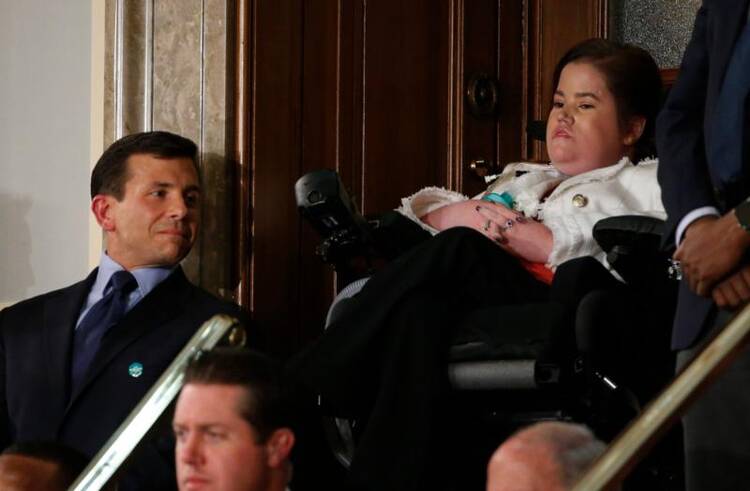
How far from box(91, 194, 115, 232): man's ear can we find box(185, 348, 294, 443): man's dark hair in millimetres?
1101

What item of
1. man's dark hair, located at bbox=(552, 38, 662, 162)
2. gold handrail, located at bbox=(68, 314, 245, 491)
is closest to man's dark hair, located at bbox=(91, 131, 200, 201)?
man's dark hair, located at bbox=(552, 38, 662, 162)

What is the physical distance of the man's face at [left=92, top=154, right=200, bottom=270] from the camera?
9.12ft

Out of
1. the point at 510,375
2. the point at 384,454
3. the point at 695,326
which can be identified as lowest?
the point at 384,454

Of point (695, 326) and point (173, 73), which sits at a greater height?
point (173, 73)

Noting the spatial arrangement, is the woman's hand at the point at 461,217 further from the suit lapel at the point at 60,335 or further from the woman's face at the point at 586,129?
the suit lapel at the point at 60,335

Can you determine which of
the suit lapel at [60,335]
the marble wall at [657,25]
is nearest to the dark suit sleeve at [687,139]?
the suit lapel at [60,335]

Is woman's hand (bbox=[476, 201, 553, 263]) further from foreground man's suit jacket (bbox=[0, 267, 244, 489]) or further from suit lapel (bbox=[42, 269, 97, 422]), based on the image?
suit lapel (bbox=[42, 269, 97, 422])

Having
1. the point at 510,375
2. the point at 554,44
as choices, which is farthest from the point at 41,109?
the point at 510,375

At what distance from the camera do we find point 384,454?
6.99 ft

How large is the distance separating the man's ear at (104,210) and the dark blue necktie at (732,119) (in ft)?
5.00

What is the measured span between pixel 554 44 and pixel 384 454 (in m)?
2.01

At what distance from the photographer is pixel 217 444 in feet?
5.69

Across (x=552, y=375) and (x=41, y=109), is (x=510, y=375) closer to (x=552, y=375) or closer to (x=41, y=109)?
(x=552, y=375)

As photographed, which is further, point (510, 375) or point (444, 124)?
point (444, 124)
